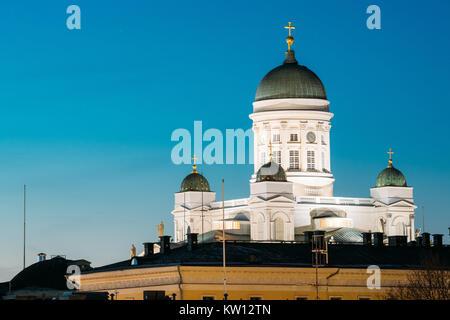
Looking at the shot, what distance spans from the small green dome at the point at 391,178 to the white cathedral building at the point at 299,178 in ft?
0.37

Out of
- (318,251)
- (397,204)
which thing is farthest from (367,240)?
(397,204)

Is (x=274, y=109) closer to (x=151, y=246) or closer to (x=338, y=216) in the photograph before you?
(x=338, y=216)

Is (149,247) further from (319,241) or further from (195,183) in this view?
(195,183)

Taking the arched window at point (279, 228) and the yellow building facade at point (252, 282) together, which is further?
the arched window at point (279, 228)

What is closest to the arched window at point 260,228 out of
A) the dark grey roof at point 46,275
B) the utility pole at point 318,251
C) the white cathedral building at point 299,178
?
the white cathedral building at point 299,178

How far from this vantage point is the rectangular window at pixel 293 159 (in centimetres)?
18500

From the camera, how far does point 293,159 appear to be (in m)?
185

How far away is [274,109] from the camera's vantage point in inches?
7274

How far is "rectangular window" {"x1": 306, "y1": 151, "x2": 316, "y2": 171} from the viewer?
609 feet

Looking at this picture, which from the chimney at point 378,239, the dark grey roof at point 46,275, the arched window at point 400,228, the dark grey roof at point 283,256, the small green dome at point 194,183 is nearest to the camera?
the dark grey roof at point 283,256

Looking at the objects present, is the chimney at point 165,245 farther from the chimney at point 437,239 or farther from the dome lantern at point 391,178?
the dome lantern at point 391,178

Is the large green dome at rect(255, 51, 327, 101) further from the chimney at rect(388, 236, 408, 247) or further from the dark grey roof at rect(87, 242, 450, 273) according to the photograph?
the dark grey roof at rect(87, 242, 450, 273)

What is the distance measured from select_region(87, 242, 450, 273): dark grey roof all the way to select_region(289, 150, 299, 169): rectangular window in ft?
152
